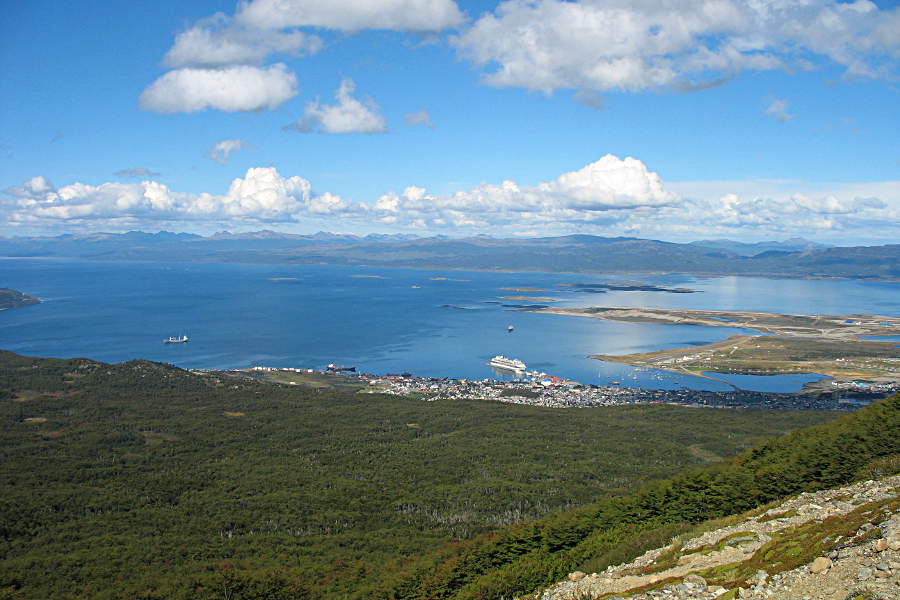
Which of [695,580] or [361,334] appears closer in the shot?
[695,580]

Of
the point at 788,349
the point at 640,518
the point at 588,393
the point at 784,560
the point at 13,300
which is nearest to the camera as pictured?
the point at 784,560

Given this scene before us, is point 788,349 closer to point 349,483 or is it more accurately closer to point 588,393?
point 588,393

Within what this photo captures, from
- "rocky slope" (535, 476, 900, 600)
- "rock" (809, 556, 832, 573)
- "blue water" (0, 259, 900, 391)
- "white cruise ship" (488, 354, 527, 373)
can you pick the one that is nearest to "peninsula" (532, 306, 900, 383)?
"blue water" (0, 259, 900, 391)

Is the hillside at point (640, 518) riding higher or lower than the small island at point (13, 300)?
higher

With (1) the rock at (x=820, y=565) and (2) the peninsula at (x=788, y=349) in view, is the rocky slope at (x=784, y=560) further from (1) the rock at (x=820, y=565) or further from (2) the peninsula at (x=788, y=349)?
(2) the peninsula at (x=788, y=349)

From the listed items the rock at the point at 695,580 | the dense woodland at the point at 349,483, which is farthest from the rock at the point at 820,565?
the dense woodland at the point at 349,483

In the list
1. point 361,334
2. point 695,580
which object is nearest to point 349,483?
Answer: point 695,580

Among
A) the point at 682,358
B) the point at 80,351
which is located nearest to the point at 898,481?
the point at 682,358
